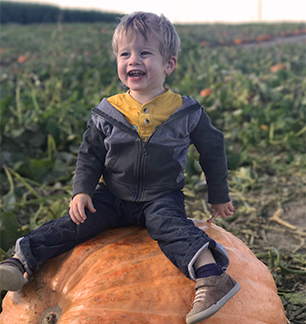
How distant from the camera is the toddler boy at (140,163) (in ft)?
5.36

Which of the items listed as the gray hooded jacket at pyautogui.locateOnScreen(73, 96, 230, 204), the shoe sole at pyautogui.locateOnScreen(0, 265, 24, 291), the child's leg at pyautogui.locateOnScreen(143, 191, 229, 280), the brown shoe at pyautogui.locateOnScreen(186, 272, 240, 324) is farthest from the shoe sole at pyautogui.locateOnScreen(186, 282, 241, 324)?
the shoe sole at pyautogui.locateOnScreen(0, 265, 24, 291)

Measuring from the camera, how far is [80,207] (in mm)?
1696

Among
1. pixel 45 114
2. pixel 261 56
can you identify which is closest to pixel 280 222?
pixel 45 114

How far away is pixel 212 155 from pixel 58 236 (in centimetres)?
77

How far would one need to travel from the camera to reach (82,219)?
66.7 inches

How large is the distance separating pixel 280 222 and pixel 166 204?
5.34 feet

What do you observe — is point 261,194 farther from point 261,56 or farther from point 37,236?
point 261,56

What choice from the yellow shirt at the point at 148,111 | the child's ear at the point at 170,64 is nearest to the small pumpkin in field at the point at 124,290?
the yellow shirt at the point at 148,111

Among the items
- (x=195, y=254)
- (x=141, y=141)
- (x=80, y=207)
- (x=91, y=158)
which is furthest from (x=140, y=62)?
(x=195, y=254)

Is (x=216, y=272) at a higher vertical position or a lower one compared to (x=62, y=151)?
higher

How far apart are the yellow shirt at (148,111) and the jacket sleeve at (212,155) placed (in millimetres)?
153

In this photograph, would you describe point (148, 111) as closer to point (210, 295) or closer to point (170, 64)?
point (170, 64)

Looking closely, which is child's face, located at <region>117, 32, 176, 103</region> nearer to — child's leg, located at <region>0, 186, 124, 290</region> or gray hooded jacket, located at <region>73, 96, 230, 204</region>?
gray hooded jacket, located at <region>73, 96, 230, 204</region>

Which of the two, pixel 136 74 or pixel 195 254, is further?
pixel 136 74
